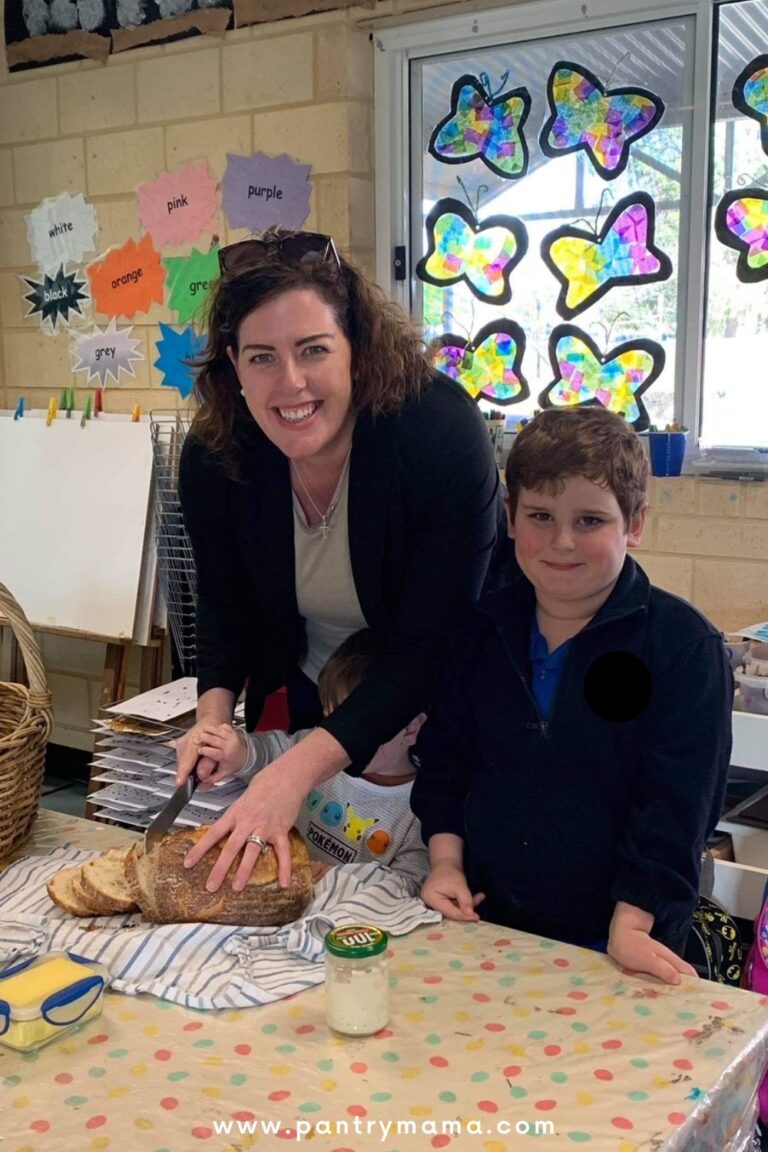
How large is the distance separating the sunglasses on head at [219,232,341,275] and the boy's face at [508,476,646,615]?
44 cm

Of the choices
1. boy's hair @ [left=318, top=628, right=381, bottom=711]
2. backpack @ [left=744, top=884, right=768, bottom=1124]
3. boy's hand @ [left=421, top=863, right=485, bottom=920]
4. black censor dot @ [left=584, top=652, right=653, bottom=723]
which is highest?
black censor dot @ [left=584, top=652, right=653, bottom=723]

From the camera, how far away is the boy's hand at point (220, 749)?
140 centimetres

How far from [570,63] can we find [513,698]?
1.85m

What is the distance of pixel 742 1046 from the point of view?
96 cm

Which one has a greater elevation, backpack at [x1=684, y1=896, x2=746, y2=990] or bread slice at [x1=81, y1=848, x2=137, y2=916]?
bread slice at [x1=81, y1=848, x2=137, y2=916]

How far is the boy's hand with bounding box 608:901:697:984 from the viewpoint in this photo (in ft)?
3.55

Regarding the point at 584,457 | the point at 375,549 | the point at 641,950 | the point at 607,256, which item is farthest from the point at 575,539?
the point at 607,256

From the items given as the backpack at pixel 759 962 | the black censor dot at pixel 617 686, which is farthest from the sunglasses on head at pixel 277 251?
the backpack at pixel 759 962

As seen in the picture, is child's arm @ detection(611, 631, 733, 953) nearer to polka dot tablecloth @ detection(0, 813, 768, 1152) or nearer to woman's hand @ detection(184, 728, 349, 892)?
polka dot tablecloth @ detection(0, 813, 768, 1152)

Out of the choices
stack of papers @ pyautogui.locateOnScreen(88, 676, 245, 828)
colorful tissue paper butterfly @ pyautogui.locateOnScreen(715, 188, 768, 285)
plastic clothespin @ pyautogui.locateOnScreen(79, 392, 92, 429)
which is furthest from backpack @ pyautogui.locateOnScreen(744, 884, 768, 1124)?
plastic clothespin @ pyautogui.locateOnScreen(79, 392, 92, 429)

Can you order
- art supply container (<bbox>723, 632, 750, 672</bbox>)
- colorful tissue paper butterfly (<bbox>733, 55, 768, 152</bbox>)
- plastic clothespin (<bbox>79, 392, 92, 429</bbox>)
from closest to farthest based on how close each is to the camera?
1. art supply container (<bbox>723, 632, 750, 672</bbox>)
2. colorful tissue paper butterfly (<bbox>733, 55, 768, 152</bbox>)
3. plastic clothespin (<bbox>79, 392, 92, 429</bbox>)

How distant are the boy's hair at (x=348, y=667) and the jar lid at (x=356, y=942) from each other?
0.51m

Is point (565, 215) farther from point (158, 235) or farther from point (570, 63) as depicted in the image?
point (158, 235)

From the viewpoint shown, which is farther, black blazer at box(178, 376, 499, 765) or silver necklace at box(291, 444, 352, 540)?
silver necklace at box(291, 444, 352, 540)
